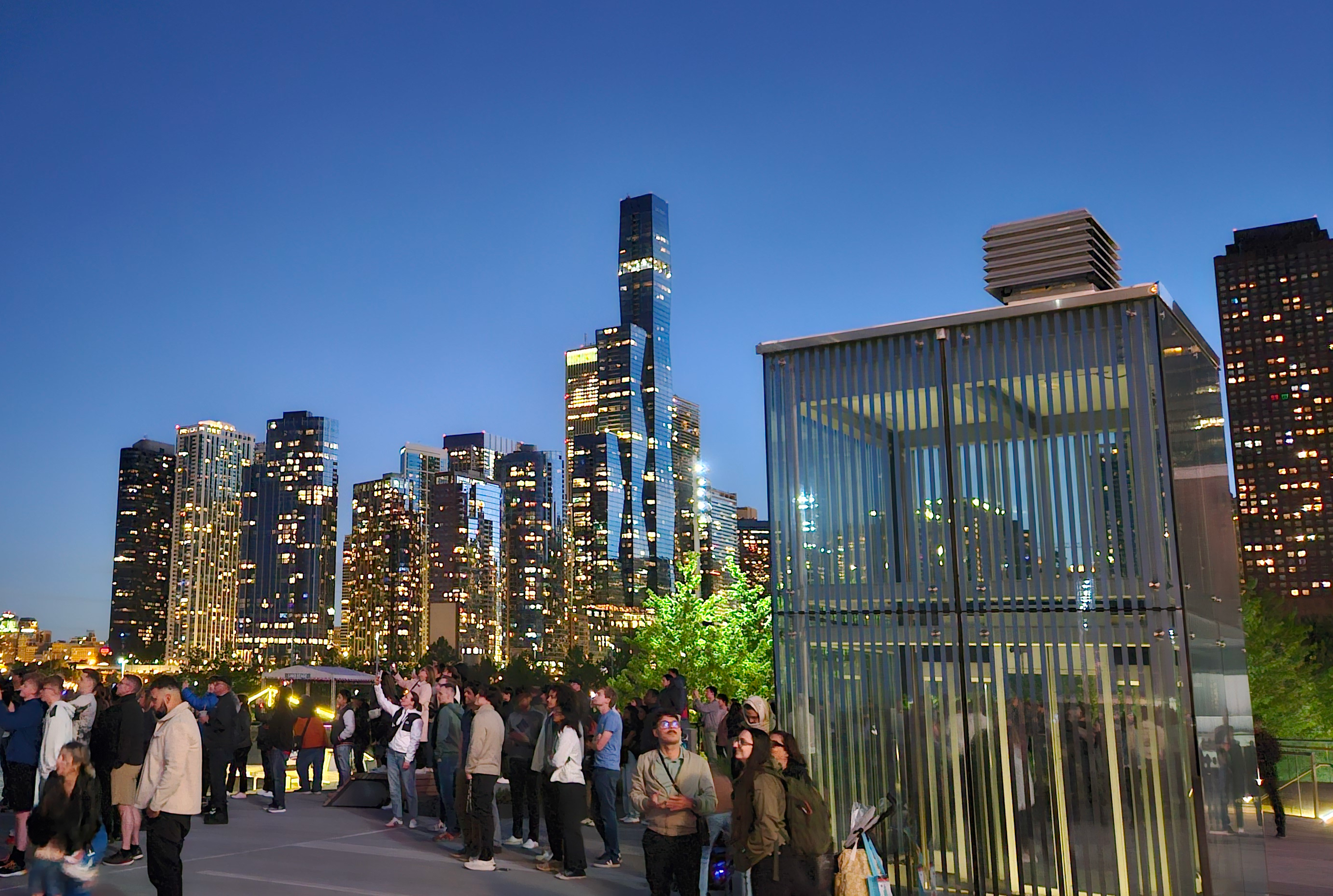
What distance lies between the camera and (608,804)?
442 inches

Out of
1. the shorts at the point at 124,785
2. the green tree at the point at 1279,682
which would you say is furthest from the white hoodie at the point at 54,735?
the green tree at the point at 1279,682

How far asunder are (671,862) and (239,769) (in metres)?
11.2

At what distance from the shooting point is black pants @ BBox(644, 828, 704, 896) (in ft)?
25.5

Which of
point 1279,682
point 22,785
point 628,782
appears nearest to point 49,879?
point 22,785

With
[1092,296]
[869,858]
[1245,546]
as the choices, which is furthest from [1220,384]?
[1245,546]

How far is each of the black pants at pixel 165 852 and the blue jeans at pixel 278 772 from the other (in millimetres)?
6645

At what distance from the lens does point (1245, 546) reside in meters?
180

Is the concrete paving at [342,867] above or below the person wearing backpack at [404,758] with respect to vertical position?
below

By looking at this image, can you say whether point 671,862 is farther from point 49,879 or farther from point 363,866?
point 363,866

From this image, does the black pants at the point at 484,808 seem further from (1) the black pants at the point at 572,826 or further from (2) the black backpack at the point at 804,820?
(2) the black backpack at the point at 804,820

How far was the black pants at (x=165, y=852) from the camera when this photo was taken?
800 cm

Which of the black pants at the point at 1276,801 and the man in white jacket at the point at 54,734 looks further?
the black pants at the point at 1276,801

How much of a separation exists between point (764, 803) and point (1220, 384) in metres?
7.04

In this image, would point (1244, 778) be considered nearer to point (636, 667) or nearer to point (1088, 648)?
point (1088, 648)
